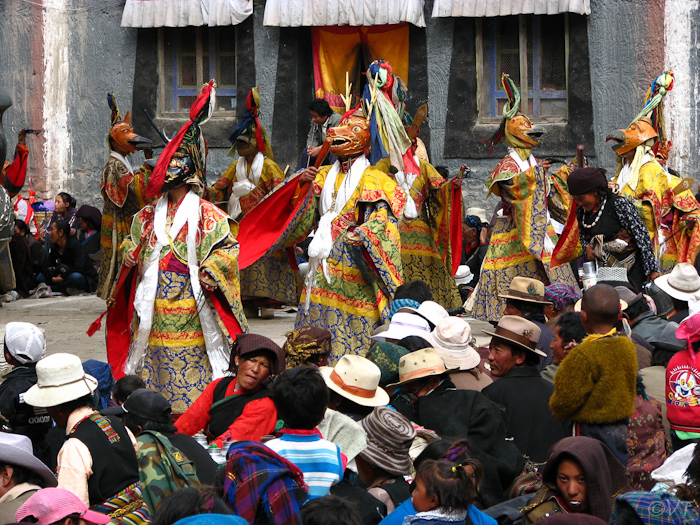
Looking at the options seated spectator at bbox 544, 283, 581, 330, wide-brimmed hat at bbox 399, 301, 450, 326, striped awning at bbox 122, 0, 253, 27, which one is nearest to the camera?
wide-brimmed hat at bbox 399, 301, 450, 326

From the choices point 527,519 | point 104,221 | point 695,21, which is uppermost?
point 695,21

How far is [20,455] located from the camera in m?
3.62

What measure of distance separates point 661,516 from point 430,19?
1138 centimetres

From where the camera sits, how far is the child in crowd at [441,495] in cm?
346

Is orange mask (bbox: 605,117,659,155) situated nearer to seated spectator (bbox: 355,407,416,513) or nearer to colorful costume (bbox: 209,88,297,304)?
colorful costume (bbox: 209,88,297,304)

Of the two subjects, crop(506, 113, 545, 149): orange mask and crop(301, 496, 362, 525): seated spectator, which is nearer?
crop(301, 496, 362, 525): seated spectator

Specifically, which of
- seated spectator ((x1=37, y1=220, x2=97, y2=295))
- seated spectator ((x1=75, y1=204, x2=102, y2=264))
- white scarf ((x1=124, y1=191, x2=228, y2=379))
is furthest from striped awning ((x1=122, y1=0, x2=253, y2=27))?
white scarf ((x1=124, y1=191, x2=228, y2=379))

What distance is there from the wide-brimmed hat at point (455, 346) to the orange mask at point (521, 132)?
15.5 feet

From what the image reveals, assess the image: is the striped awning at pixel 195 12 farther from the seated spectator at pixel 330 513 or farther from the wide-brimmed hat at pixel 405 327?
the seated spectator at pixel 330 513

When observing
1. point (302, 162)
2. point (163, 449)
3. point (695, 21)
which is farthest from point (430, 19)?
point (163, 449)

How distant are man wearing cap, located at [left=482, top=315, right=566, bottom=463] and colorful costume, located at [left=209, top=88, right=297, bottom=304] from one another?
17.8 feet

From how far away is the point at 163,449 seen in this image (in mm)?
3988

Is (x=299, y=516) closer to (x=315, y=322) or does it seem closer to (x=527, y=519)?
(x=527, y=519)

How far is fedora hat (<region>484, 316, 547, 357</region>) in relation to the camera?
5105 millimetres
